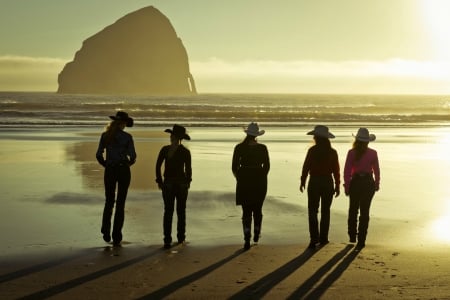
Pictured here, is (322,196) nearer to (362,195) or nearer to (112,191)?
(362,195)

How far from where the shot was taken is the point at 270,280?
7699mm

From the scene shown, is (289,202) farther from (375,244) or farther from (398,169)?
(398,169)

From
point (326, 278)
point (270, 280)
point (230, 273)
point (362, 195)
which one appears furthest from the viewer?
point (362, 195)

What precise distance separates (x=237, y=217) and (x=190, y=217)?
82cm

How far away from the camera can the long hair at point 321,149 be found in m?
10.1

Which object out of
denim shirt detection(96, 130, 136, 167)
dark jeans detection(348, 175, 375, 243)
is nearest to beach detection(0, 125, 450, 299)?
dark jeans detection(348, 175, 375, 243)

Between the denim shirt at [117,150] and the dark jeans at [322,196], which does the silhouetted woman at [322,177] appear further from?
the denim shirt at [117,150]

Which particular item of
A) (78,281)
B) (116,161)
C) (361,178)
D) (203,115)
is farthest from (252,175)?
(203,115)

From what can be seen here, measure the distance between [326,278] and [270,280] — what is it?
0.66m

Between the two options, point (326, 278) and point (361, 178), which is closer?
point (326, 278)

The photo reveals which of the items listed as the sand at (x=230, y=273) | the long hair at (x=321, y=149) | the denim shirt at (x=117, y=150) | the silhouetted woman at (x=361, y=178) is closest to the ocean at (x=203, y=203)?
the silhouetted woman at (x=361, y=178)

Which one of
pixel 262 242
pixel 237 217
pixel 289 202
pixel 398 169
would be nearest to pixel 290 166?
pixel 398 169

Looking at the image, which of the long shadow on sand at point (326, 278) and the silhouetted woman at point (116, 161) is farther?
the silhouetted woman at point (116, 161)

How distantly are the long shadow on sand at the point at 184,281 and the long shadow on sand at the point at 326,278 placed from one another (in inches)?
47.4
